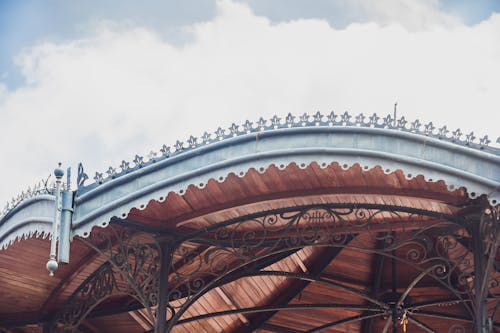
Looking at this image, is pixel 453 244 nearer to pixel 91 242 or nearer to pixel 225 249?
pixel 225 249

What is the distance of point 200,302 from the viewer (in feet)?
59.5

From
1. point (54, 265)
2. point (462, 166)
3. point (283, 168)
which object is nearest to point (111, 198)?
point (54, 265)

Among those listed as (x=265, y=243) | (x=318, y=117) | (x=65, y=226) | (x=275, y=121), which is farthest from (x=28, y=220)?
(x=318, y=117)

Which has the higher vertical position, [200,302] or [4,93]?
[4,93]

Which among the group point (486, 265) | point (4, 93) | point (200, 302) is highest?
point (4, 93)

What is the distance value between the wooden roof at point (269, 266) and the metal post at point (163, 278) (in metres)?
0.24

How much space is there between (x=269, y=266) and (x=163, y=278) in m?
4.09

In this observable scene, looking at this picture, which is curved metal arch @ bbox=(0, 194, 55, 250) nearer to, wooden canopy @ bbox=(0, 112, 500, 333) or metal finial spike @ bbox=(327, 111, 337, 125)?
wooden canopy @ bbox=(0, 112, 500, 333)

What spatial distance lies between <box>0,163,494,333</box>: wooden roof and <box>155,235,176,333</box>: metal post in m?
0.24

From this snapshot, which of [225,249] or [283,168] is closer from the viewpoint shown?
[283,168]

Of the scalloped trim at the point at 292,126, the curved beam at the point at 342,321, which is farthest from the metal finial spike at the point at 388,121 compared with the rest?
the curved beam at the point at 342,321

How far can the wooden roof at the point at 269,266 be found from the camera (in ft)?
41.9

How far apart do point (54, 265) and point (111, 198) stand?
120 centimetres

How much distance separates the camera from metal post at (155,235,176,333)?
1340cm
